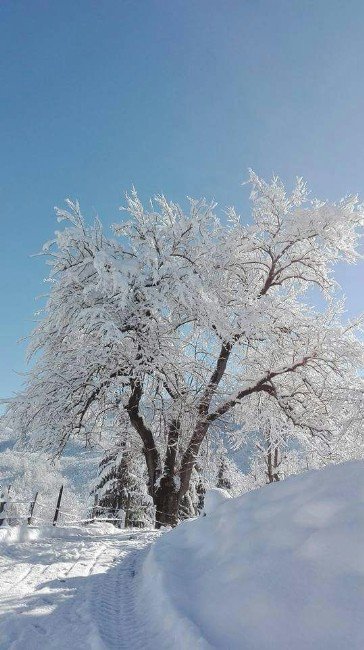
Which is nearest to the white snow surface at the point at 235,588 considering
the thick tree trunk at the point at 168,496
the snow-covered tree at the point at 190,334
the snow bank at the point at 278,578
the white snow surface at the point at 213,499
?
the snow bank at the point at 278,578

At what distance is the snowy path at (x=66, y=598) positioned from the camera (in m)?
3.84

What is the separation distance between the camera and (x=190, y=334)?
1573 cm

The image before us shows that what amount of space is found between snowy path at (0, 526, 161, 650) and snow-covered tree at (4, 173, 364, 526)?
477 cm

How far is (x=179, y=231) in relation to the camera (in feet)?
43.2

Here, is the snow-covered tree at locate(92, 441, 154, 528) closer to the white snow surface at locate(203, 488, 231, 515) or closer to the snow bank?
the white snow surface at locate(203, 488, 231, 515)

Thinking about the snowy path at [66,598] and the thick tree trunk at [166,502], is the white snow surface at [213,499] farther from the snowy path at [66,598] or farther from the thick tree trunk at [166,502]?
the thick tree trunk at [166,502]

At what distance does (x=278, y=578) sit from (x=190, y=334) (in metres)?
11.9

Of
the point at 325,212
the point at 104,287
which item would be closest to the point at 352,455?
the point at 325,212

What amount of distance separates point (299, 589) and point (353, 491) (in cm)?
114

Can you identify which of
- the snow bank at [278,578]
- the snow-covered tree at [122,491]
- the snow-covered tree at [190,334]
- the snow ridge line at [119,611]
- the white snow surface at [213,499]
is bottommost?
the snow ridge line at [119,611]

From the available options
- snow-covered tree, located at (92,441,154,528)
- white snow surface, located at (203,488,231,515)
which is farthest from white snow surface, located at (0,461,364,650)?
snow-covered tree, located at (92,441,154,528)

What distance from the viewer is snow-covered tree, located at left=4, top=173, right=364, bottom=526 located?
39.1 ft

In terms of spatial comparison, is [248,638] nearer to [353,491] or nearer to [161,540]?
[353,491]

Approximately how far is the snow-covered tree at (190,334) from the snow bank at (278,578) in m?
6.30
